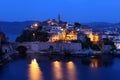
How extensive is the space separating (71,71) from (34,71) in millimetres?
1064

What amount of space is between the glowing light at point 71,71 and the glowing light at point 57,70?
0.76ft

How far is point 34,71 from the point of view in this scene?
1563 centimetres

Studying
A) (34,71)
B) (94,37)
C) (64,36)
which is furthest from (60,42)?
(34,71)

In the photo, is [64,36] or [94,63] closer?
[94,63]

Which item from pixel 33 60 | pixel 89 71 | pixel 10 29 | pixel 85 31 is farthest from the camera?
pixel 10 29

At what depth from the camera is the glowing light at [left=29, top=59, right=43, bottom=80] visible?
1434 cm

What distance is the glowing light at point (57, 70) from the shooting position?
14.3 meters

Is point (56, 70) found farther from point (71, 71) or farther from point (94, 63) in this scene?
point (94, 63)

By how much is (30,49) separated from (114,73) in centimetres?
737

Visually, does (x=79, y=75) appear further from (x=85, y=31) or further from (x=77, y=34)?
(x=85, y=31)

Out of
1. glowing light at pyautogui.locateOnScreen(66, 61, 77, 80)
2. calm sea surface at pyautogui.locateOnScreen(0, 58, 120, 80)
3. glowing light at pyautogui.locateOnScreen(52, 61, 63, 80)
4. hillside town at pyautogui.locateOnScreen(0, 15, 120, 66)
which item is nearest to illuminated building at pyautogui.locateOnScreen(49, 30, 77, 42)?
hillside town at pyautogui.locateOnScreen(0, 15, 120, 66)

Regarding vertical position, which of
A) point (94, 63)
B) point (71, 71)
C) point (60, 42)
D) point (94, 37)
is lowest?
point (71, 71)

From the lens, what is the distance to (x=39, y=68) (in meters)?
16.5

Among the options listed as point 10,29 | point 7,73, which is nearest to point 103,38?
point 7,73
